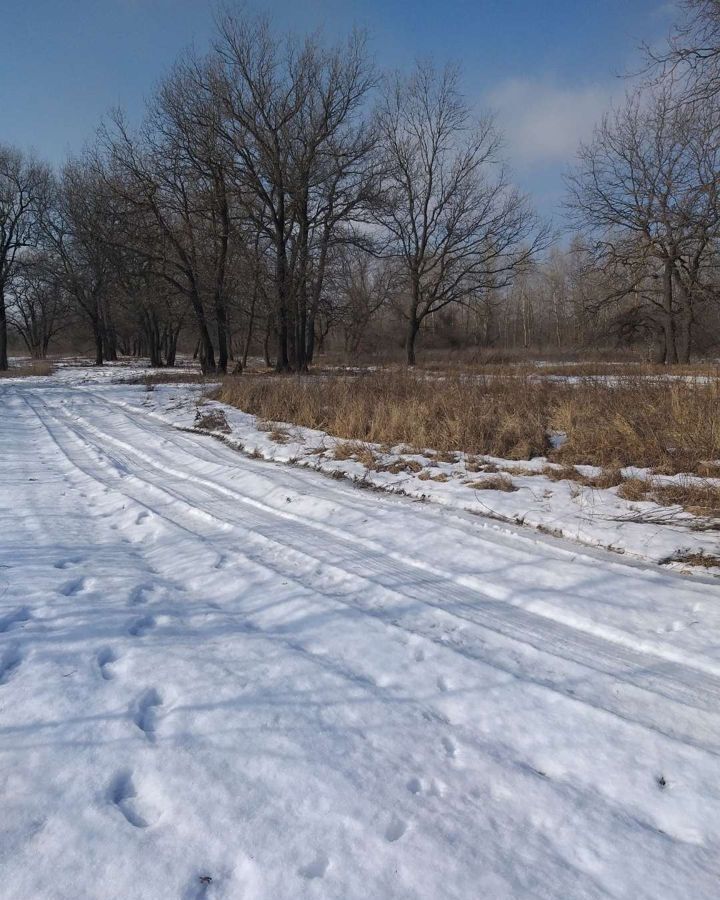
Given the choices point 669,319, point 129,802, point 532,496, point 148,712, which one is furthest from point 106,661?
point 669,319

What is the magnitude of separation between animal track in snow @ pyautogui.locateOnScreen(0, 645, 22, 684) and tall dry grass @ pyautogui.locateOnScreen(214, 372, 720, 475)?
18.5 ft

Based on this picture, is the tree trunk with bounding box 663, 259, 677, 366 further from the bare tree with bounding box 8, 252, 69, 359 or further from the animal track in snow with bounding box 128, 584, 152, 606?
the bare tree with bounding box 8, 252, 69, 359

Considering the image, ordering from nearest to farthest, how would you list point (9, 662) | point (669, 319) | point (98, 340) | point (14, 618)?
point (9, 662)
point (14, 618)
point (669, 319)
point (98, 340)

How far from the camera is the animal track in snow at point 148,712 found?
2.39 m

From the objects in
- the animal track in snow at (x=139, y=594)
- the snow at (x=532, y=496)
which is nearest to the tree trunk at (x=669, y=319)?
the snow at (x=532, y=496)

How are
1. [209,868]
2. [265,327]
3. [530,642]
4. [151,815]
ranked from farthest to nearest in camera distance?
[265,327], [530,642], [151,815], [209,868]

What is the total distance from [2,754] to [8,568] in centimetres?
Answer: 217

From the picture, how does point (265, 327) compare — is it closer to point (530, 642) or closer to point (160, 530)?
point (160, 530)

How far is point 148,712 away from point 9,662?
3.00 ft

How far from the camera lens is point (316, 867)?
1.76 metres

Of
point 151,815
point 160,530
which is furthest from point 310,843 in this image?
point 160,530

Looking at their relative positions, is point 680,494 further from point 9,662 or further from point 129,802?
point 9,662

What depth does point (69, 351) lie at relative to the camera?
76.1 m

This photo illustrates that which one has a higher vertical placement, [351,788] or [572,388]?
[572,388]
